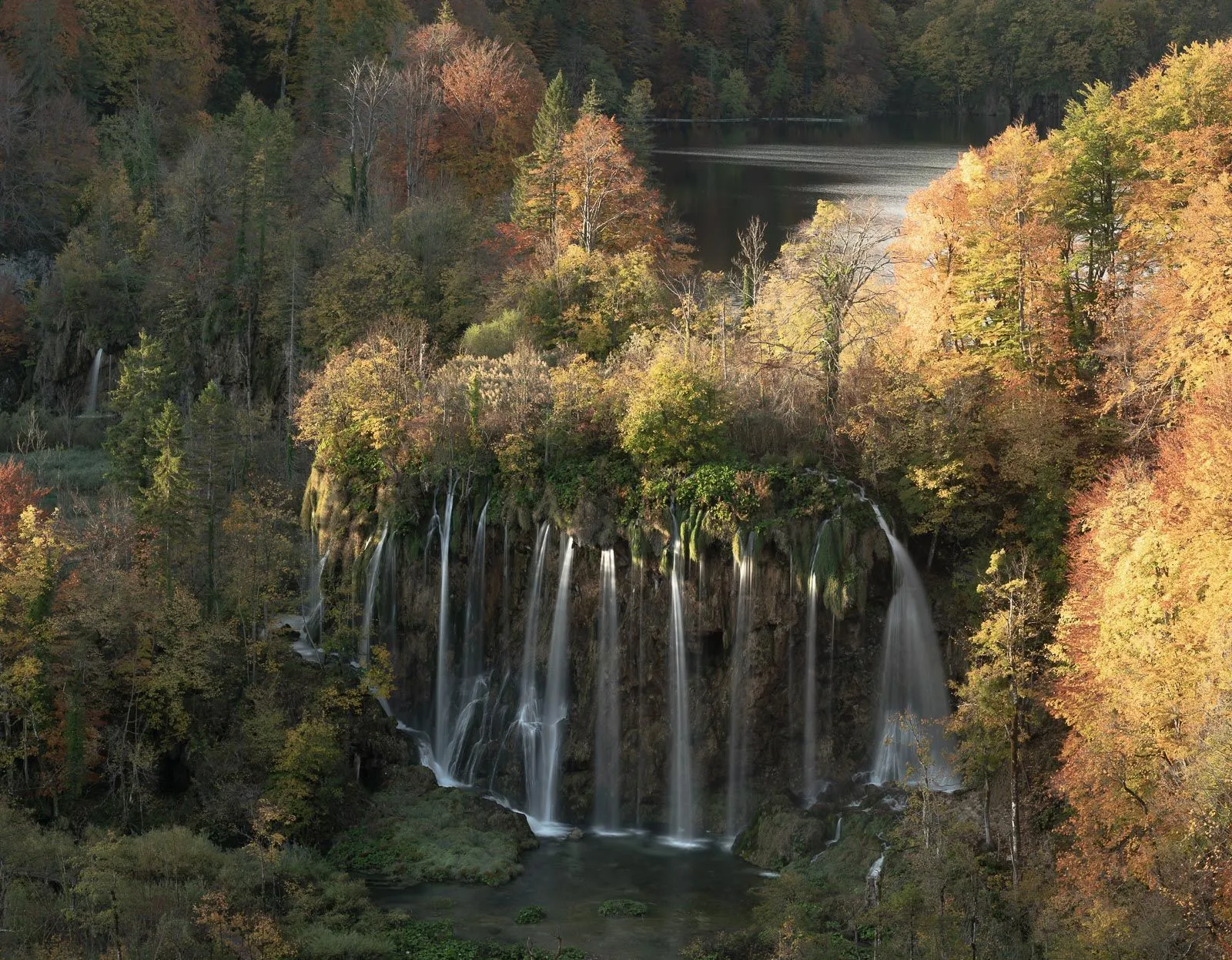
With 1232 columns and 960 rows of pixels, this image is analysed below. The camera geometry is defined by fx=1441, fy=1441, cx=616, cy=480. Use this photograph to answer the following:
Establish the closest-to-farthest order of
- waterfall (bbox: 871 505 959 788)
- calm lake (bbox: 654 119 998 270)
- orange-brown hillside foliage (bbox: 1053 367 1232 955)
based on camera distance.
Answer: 1. orange-brown hillside foliage (bbox: 1053 367 1232 955)
2. waterfall (bbox: 871 505 959 788)
3. calm lake (bbox: 654 119 998 270)

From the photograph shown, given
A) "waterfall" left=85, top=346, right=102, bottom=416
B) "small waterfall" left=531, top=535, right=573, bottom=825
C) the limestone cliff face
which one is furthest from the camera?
"waterfall" left=85, top=346, right=102, bottom=416

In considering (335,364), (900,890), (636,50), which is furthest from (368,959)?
(636,50)

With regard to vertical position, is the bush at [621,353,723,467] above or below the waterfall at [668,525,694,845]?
above

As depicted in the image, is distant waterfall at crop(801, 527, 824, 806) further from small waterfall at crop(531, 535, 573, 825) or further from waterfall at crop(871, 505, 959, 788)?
small waterfall at crop(531, 535, 573, 825)

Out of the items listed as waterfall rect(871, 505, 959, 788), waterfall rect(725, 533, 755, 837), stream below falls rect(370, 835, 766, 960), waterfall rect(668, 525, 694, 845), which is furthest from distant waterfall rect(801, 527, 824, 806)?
stream below falls rect(370, 835, 766, 960)

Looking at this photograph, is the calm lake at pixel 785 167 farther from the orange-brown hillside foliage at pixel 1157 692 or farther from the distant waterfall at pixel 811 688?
the orange-brown hillside foliage at pixel 1157 692

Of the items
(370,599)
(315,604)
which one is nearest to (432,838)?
(370,599)

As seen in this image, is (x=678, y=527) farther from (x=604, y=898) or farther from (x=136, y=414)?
(x=136, y=414)
